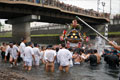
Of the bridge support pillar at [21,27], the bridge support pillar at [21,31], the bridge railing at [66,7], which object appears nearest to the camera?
the bridge railing at [66,7]

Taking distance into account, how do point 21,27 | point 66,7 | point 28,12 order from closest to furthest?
Result: point 28,12
point 66,7
point 21,27

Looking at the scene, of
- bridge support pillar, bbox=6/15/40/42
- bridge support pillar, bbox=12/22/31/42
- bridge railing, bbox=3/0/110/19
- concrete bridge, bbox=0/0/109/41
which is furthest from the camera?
bridge support pillar, bbox=12/22/31/42

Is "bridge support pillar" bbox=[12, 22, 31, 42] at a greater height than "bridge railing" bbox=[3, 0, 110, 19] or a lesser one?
lesser

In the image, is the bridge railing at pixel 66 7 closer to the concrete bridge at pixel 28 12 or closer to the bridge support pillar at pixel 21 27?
the concrete bridge at pixel 28 12

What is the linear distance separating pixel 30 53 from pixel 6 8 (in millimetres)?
19180

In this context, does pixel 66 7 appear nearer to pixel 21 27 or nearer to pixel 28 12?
pixel 28 12

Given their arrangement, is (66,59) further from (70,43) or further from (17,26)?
(17,26)

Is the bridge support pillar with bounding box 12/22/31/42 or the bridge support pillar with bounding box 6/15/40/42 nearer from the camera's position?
the bridge support pillar with bounding box 6/15/40/42

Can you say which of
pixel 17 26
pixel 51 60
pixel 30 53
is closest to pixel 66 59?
pixel 51 60

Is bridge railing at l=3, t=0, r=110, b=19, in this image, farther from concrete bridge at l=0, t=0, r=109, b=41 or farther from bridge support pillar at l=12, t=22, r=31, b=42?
bridge support pillar at l=12, t=22, r=31, b=42

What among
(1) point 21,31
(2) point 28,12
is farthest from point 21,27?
(2) point 28,12

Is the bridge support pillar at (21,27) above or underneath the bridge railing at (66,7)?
underneath

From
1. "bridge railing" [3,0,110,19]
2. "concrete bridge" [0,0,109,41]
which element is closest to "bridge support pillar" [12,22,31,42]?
"concrete bridge" [0,0,109,41]

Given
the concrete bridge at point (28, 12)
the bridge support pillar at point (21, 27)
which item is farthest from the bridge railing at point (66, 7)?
the bridge support pillar at point (21, 27)
